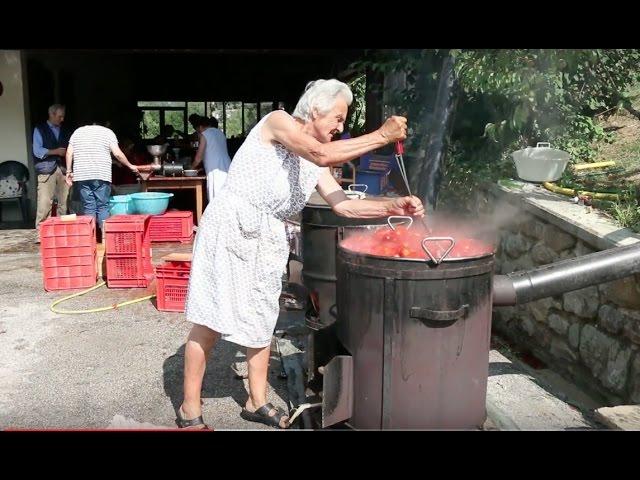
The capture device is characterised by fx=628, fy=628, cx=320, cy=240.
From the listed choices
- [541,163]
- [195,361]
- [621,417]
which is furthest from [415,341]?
[541,163]

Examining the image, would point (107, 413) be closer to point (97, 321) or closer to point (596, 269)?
point (97, 321)

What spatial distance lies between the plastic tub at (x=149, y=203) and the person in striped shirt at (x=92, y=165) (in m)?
0.95

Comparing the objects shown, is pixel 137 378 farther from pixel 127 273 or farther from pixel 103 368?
pixel 127 273

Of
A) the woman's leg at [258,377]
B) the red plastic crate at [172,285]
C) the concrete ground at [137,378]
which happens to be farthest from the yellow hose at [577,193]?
the red plastic crate at [172,285]

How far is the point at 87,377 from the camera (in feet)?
15.2

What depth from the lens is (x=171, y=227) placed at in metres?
9.37

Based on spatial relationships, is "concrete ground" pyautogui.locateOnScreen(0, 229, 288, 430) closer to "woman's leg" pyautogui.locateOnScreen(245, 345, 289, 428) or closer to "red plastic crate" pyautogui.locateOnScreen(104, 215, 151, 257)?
"woman's leg" pyautogui.locateOnScreen(245, 345, 289, 428)

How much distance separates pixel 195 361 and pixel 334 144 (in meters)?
1.49

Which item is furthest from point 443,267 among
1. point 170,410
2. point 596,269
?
point 170,410

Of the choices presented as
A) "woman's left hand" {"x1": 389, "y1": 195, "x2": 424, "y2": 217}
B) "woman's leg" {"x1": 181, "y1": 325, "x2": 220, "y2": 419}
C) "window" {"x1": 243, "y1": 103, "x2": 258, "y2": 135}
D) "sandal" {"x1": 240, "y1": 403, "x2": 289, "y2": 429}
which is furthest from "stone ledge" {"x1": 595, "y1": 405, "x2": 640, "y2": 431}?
"window" {"x1": 243, "y1": 103, "x2": 258, "y2": 135}

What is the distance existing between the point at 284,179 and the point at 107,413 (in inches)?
76.9

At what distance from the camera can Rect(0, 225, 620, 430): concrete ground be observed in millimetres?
4020

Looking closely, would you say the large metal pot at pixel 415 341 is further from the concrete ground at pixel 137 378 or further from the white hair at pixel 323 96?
the white hair at pixel 323 96

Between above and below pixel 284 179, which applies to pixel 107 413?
below
